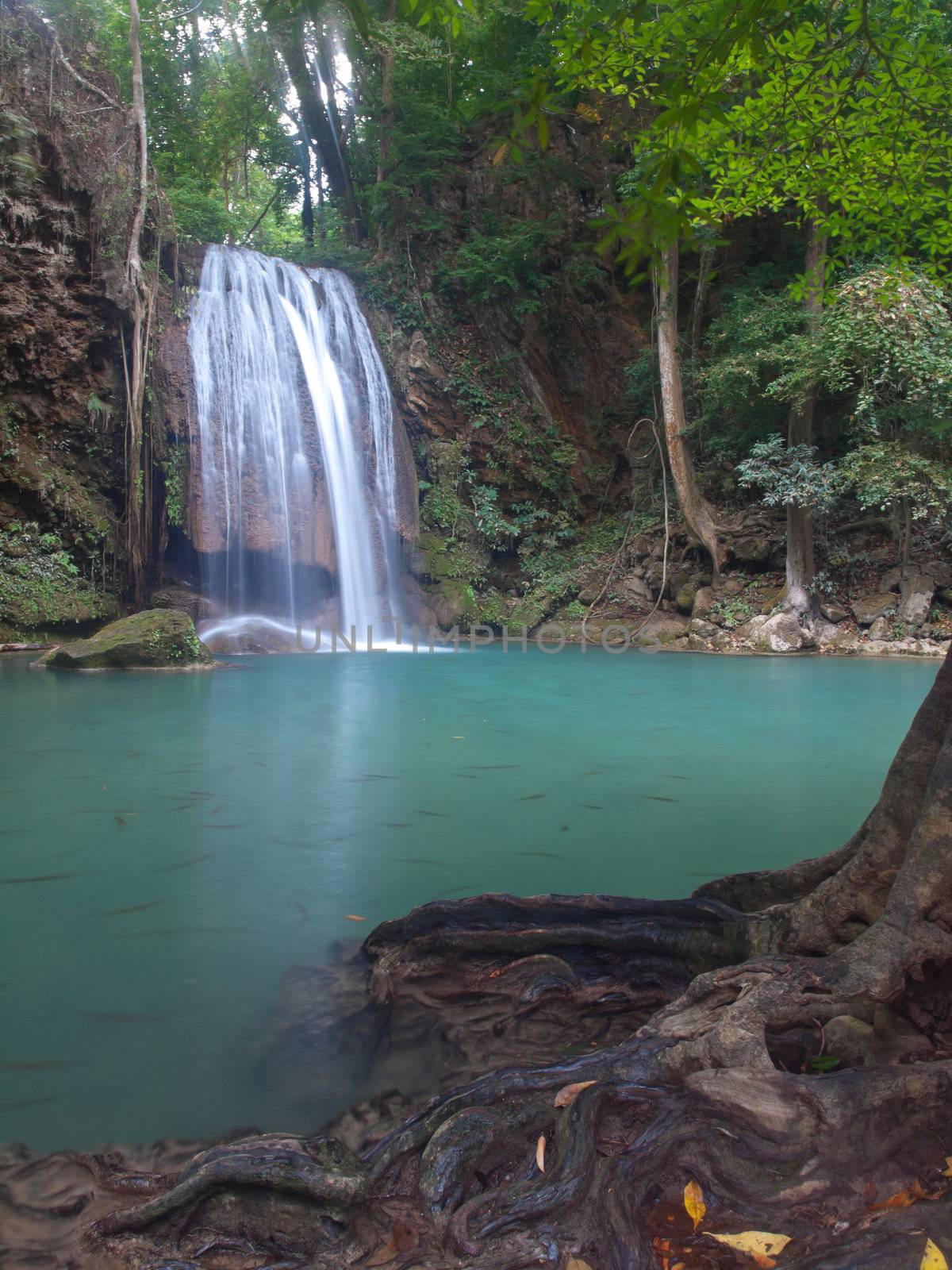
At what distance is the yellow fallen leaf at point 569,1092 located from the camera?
1.81 m

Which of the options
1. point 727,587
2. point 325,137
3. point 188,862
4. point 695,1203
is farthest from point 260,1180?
point 325,137

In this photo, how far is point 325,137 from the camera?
21.3 metres

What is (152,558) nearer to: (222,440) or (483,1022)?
(222,440)

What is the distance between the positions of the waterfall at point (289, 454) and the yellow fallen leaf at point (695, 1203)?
13024mm

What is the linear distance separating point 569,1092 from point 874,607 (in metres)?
14.8

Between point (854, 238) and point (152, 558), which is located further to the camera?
point (152, 558)

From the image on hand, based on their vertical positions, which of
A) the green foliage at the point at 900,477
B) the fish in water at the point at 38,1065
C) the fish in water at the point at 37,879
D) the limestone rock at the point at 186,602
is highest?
the green foliage at the point at 900,477

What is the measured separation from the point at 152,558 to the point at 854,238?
12.4 meters

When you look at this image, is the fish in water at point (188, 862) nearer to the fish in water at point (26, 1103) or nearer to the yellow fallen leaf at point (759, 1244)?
the fish in water at point (26, 1103)

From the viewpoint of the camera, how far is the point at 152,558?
14375 mm

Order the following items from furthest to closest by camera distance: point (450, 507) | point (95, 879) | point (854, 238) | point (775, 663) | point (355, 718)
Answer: point (450, 507), point (775, 663), point (355, 718), point (854, 238), point (95, 879)

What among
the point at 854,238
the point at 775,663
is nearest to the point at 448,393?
the point at 775,663

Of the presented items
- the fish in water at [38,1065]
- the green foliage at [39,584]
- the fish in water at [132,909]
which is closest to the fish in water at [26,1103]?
the fish in water at [38,1065]

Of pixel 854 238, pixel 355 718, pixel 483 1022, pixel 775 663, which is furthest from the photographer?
pixel 775 663
